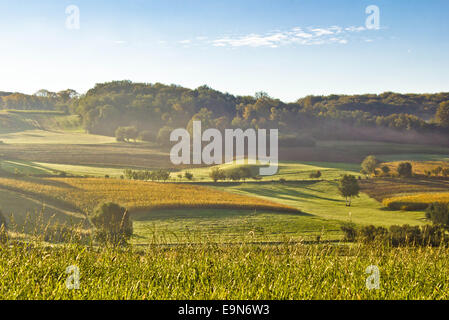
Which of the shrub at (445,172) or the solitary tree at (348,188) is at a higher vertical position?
the shrub at (445,172)

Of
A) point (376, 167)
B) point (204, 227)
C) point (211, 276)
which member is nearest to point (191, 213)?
point (204, 227)

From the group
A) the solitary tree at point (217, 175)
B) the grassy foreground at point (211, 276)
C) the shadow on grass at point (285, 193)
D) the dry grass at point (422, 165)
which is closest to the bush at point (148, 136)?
the solitary tree at point (217, 175)

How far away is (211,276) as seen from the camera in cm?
539

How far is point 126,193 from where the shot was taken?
23.5 m

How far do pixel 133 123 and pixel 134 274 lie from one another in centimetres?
2546

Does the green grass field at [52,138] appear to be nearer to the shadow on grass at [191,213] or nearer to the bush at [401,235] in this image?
the shadow on grass at [191,213]

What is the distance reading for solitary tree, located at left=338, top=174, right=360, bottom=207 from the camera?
23.5 metres

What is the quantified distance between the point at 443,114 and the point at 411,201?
26.0ft

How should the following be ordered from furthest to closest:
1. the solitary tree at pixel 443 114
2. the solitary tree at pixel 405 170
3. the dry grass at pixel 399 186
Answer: the solitary tree at pixel 443 114 < the solitary tree at pixel 405 170 < the dry grass at pixel 399 186

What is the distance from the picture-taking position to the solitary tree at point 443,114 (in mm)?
26141

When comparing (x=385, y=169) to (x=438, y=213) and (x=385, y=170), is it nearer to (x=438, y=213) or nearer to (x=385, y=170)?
A: (x=385, y=170)

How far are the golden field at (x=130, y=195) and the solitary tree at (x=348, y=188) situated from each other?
149 inches
